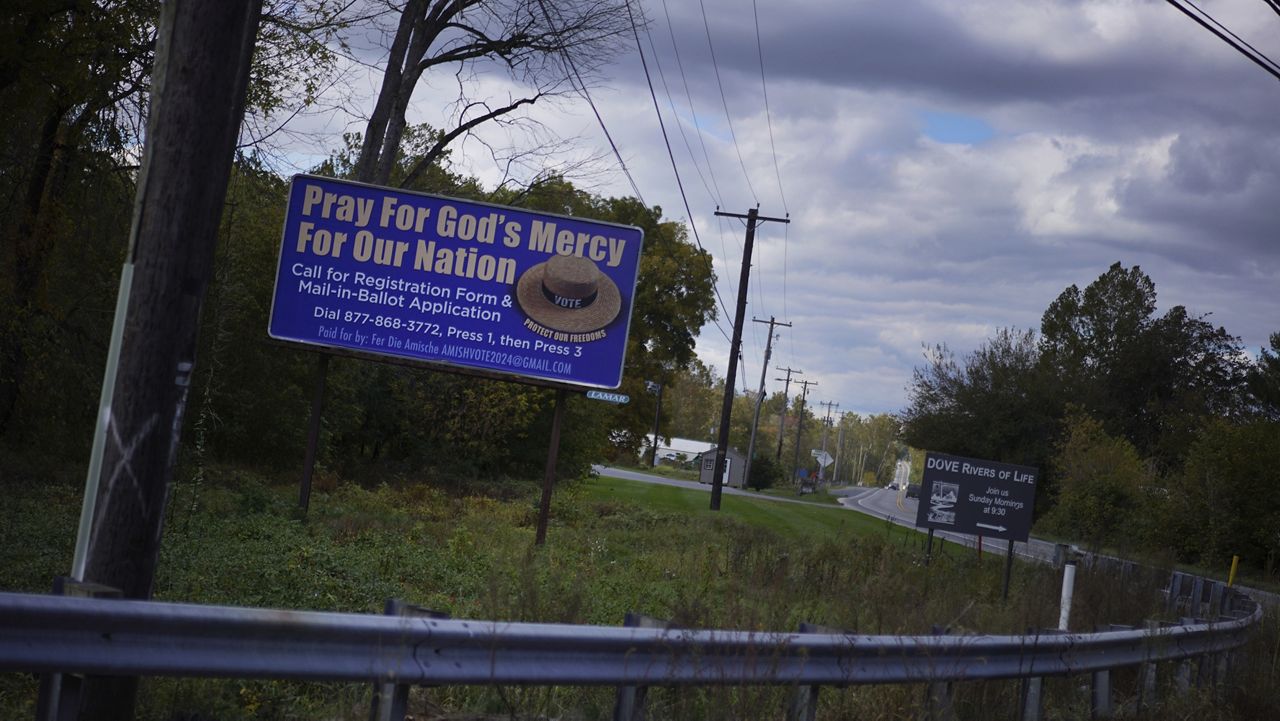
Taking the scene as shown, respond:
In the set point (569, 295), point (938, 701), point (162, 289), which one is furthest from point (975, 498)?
point (162, 289)

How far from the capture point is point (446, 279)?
1827 centimetres

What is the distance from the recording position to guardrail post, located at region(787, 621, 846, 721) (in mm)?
5863

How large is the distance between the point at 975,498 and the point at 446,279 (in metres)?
9.43

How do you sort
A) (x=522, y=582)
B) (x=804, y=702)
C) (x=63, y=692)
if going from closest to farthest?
(x=63, y=692) → (x=804, y=702) → (x=522, y=582)

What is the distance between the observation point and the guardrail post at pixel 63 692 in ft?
13.5

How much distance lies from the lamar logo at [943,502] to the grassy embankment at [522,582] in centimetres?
79

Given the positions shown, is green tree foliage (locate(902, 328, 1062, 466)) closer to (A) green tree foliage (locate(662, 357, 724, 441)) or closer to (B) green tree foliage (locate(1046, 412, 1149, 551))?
(B) green tree foliage (locate(1046, 412, 1149, 551))

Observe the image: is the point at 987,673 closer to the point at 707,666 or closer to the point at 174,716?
the point at 707,666

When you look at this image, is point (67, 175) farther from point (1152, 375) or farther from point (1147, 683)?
point (1152, 375)

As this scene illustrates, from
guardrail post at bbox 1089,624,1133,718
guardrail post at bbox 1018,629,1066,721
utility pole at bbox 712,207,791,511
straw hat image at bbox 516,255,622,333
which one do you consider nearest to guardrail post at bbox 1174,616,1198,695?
guardrail post at bbox 1089,624,1133,718

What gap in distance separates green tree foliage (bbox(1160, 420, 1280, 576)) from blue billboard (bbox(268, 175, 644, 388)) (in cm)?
2690

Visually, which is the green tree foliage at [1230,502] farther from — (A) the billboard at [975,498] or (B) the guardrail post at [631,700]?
(B) the guardrail post at [631,700]

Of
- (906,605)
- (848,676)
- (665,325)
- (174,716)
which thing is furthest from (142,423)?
(665,325)

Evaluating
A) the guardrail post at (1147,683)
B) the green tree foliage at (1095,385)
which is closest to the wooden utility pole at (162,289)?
the guardrail post at (1147,683)
